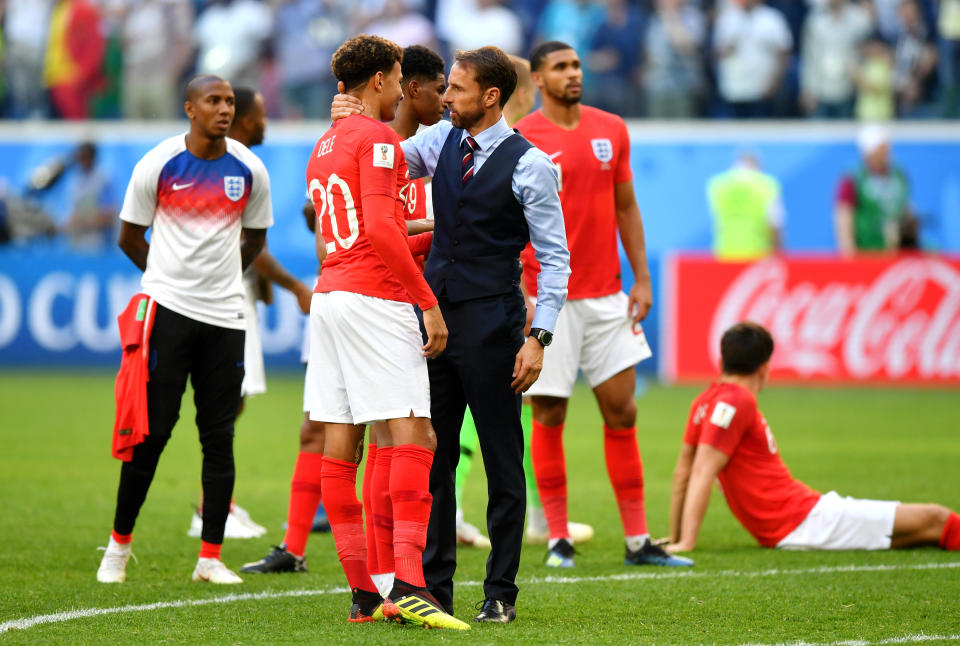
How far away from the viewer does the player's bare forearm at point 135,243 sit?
6.50m

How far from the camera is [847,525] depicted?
7.12m

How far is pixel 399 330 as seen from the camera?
521 cm

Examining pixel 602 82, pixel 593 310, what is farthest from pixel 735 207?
pixel 593 310

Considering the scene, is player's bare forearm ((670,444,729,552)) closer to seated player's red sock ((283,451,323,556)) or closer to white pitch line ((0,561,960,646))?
white pitch line ((0,561,960,646))

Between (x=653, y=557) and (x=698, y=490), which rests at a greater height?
(x=698, y=490)

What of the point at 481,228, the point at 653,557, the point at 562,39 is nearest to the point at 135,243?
the point at 481,228

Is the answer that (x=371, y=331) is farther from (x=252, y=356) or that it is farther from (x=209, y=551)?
(x=252, y=356)

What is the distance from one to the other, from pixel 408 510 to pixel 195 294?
6.06 ft

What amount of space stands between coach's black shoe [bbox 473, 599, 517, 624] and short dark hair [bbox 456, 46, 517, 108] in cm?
194

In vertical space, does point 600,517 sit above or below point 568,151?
below

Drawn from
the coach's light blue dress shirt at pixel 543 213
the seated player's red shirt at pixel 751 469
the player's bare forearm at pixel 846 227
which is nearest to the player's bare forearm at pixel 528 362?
the coach's light blue dress shirt at pixel 543 213

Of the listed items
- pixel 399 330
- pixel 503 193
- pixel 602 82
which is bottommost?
pixel 399 330

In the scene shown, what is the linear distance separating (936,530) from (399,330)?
344 centimetres

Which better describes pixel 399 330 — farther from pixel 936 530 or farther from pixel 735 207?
pixel 735 207
